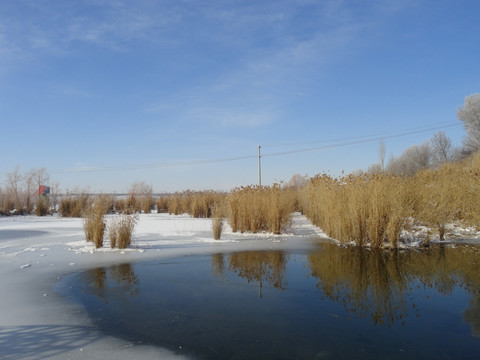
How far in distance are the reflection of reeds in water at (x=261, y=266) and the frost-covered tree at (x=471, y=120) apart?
37227 millimetres

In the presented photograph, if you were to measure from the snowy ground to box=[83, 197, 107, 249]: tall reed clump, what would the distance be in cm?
26

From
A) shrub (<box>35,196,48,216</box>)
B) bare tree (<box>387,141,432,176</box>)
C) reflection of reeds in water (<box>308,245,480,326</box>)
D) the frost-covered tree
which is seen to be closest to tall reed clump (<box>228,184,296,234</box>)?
reflection of reeds in water (<box>308,245,480,326</box>)

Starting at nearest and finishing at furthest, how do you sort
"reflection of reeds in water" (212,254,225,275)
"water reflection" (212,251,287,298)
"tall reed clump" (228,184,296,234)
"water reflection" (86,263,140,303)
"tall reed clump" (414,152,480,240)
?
"water reflection" (86,263,140,303) → "water reflection" (212,251,287,298) → "reflection of reeds in water" (212,254,225,275) → "tall reed clump" (414,152,480,240) → "tall reed clump" (228,184,296,234)

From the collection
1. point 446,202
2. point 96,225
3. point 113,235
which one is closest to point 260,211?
point 113,235

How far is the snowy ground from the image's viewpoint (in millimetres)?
3016

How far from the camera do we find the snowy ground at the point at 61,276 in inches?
119

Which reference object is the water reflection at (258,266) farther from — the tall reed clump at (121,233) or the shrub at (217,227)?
the tall reed clump at (121,233)

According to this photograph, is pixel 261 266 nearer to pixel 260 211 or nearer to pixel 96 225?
pixel 96 225

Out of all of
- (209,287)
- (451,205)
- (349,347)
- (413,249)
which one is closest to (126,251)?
(209,287)

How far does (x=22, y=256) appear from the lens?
7.30m

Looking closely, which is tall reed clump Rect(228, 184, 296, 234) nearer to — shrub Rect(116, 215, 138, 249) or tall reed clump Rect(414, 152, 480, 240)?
tall reed clump Rect(414, 152, 480, 240)

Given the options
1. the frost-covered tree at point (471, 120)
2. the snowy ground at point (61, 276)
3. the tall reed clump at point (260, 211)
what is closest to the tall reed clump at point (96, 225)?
the snowy ground at point (61, 276)

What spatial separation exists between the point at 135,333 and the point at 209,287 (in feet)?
5.73

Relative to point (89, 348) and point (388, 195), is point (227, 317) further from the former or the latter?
point (388, 195)
